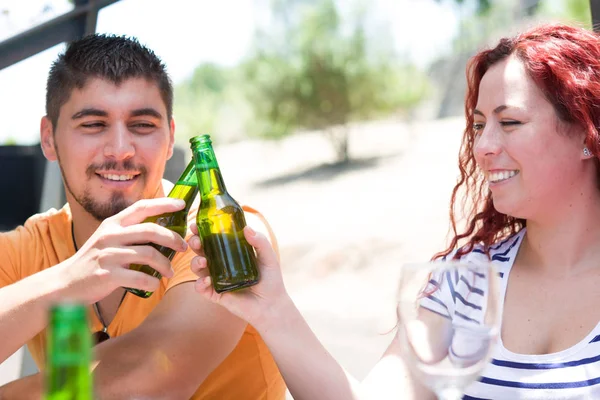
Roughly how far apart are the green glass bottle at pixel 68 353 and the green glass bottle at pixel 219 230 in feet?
1.97

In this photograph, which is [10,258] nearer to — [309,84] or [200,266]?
[200,266]

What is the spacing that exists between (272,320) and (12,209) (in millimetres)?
2108

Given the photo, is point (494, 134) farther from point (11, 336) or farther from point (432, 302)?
point (11, 336)

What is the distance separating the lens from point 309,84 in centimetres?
1347

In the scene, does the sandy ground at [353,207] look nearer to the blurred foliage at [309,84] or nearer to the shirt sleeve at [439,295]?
the blurred foliage at [309,84]

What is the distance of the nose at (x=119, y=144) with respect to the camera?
1.55m

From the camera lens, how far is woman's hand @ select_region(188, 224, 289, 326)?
3.72 feet

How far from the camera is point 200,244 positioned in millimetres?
1153

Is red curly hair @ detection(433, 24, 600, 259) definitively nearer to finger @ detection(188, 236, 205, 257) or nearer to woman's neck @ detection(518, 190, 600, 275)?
woman's neck @ detection(518, 190, 600, 275)

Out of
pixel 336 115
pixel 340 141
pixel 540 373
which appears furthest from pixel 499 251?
pixel 336 115

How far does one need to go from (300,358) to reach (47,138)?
959 mm

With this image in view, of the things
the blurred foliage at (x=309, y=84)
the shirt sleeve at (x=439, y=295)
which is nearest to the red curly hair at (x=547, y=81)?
the shirt sleeve at (x=439, y=295)

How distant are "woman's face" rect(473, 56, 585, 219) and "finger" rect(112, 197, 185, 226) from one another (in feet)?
1.91

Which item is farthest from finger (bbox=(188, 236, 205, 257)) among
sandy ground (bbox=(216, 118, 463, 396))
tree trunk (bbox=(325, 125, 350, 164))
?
tree trunk (bbox=(325, 125, 350, 164))
